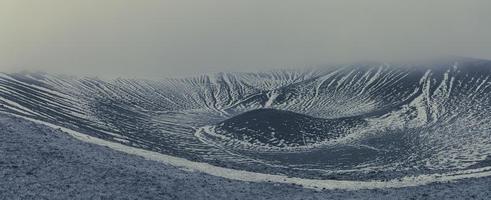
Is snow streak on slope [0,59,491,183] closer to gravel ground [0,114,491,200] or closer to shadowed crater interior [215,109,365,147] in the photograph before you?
Result: shadowed crater interior [215,109,365,147]

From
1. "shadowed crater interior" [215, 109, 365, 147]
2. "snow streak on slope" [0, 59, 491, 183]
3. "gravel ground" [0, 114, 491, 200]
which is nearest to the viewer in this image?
"gravel ground" [0, 114, 491, 200]

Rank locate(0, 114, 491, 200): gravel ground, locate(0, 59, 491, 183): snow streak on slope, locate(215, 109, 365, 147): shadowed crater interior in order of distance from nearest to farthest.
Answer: locate(0, 114, 491, 200): gravel ground
locate(0, 59, 491, 183): snow streak on slope
locate(215, 109, 365, 147): shadowed crater interior

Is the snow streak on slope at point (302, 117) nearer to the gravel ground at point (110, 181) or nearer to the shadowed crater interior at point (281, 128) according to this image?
the shadowed crater interior at point (281, 128)

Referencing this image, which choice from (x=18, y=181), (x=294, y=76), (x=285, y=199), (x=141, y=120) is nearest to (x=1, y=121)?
(x=18, y=181)

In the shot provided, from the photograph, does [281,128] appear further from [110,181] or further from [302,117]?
[110,181]

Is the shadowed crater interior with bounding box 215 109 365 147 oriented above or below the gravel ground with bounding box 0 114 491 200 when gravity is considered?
above

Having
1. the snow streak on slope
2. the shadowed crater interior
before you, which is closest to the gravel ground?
the snow streak on slope

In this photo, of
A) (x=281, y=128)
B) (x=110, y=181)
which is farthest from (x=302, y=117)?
(x=110, y=181)

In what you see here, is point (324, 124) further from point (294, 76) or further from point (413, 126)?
point (294, 76)
